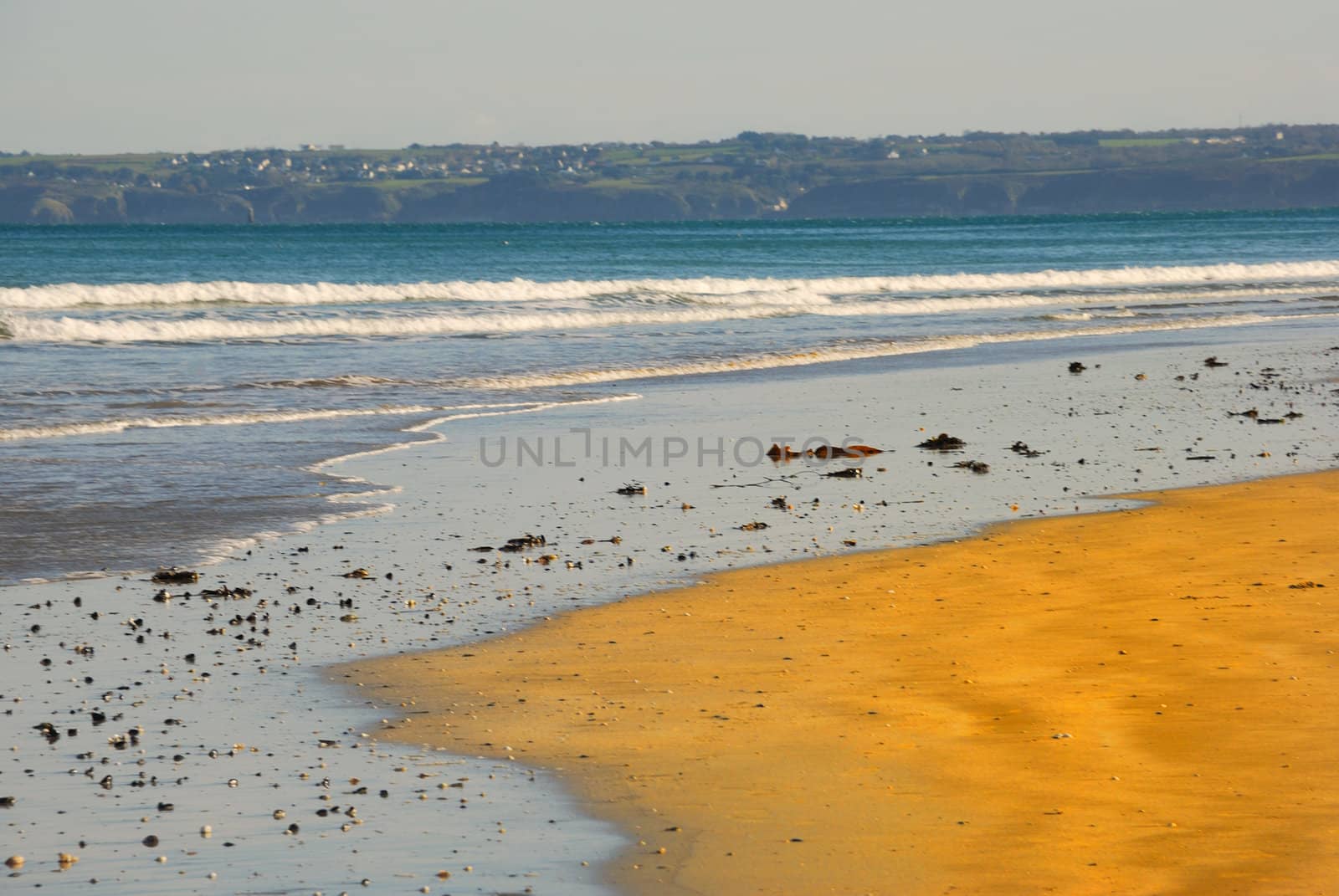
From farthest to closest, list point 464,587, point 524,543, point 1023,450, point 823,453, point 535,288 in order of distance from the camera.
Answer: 1. point 535,288
2. point 1023,450
3. point 823,453
4. point 524,543
5. point 464,587

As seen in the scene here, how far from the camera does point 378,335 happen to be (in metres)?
27.6

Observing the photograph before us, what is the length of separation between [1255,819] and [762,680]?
2.34 m

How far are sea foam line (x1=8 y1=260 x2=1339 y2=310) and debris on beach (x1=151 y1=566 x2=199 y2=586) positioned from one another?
28802mm

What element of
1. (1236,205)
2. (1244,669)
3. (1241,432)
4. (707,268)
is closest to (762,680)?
(1244,669)

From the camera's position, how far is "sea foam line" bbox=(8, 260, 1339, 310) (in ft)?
122

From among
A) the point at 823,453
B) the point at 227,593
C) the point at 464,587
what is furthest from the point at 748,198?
the point at 227,593

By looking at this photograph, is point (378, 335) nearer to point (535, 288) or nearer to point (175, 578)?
point (535, 288)

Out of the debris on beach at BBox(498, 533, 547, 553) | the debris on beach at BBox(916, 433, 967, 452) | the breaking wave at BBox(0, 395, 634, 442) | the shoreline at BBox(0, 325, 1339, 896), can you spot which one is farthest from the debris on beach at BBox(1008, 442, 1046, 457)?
the breaking wave at BBox(0, 395, 634, 442)

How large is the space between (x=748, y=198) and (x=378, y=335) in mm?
128686

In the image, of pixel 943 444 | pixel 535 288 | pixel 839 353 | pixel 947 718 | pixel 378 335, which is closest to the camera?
pixel 947 718

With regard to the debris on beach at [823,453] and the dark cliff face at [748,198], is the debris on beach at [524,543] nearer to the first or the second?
the debris on beach at [823,453]

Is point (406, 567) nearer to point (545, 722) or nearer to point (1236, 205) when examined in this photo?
point (545, 722)

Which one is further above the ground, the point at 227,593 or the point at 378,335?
the point at 227,593

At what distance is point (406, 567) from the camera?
30.0 ft
